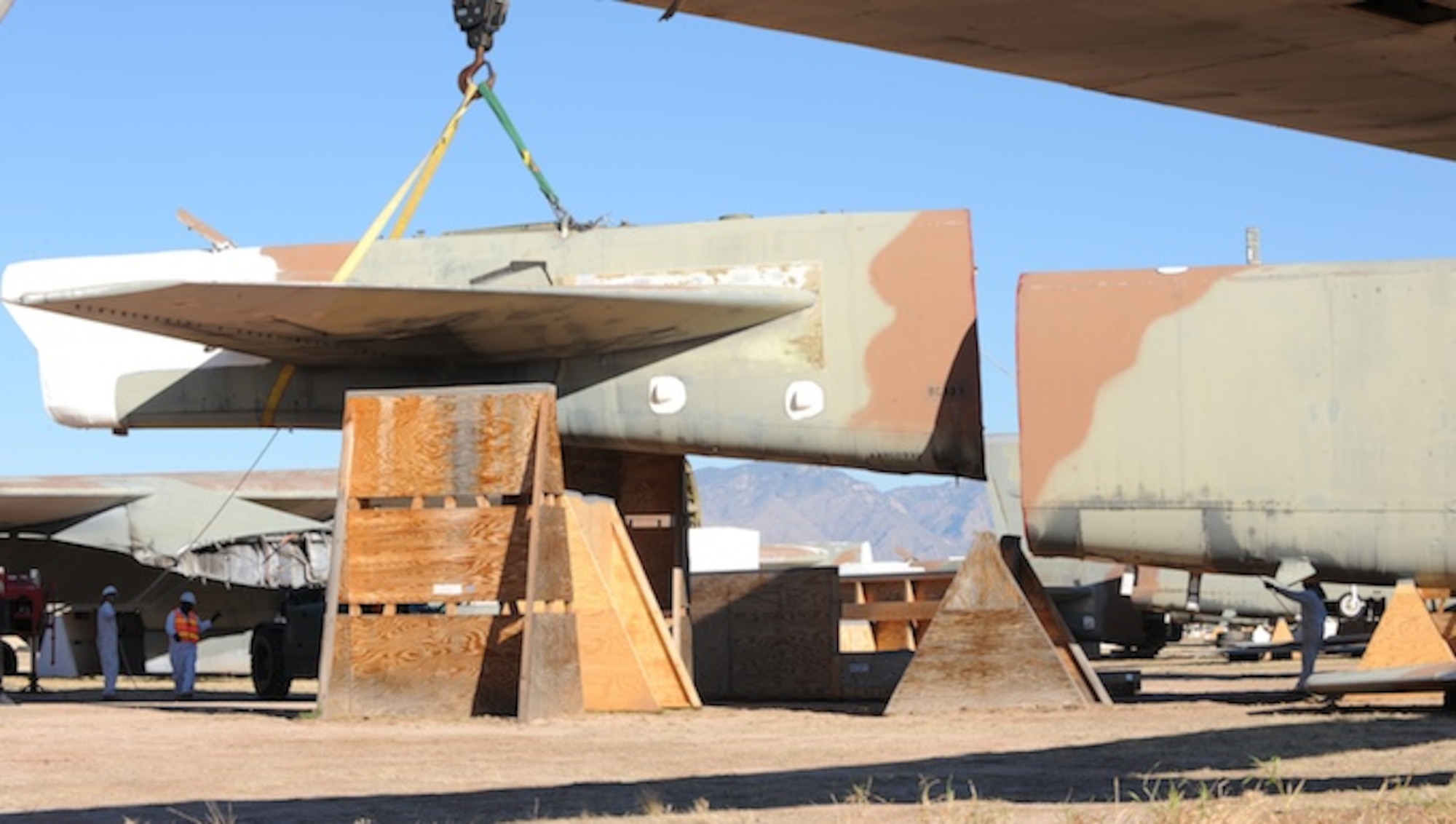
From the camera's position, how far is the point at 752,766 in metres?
11.6

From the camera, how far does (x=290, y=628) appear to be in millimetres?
23875

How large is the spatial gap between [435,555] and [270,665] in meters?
8.10

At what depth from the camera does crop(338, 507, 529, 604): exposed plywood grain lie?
1684 cm

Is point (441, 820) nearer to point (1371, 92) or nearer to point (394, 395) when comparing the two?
point (1371, 92)

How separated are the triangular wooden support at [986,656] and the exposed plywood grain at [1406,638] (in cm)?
247

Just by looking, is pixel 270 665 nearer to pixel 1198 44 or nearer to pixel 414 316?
pixel 414 316

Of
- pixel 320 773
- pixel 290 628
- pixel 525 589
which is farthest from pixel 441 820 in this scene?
pixel 290 628

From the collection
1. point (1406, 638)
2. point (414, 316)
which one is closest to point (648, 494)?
point (414, 316)

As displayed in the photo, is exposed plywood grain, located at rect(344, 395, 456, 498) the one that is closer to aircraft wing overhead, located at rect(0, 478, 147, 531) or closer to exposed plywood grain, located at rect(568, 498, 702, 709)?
exposed plywood grain, located at rect(568, 498, 702, 709)

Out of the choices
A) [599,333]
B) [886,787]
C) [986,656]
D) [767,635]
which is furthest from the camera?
[767,635]

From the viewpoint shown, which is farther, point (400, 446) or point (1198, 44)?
point (400, 446)

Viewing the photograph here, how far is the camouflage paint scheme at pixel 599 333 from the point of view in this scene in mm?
18594

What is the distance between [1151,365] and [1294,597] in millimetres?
2522

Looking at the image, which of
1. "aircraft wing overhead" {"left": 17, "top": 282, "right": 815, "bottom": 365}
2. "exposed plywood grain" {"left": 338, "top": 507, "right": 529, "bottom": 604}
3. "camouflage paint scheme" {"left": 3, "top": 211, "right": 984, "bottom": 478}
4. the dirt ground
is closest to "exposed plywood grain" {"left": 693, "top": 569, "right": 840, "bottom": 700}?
"camouflage paint scheme" {"left": 3, "top": 211, "right": 984, "bottom": 478}
